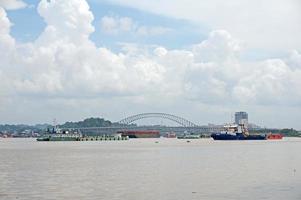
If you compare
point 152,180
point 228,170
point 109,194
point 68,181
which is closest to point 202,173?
point 228,170

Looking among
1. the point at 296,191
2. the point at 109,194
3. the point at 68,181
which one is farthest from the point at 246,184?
the point at 68,181

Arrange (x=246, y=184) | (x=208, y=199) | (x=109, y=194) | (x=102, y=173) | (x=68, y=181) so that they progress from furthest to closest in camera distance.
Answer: (x=102, y=173) → (x=68, y=181) → (x=246, y=184) → (x=109, y=194) → (x=208, y=199)

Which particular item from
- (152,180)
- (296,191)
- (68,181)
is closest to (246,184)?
(296,191)

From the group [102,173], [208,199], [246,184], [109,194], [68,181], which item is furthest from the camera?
[102,173]

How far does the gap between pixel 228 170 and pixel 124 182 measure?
702 inches

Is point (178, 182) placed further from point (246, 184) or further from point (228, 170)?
point (228, 170)

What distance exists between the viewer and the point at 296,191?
139ft

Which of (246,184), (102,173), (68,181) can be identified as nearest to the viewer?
(246,184)

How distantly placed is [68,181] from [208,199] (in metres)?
16.9

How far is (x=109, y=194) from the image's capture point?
41531 mm

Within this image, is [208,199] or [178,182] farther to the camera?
[178,182]

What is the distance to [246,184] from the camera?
47562 millimetres

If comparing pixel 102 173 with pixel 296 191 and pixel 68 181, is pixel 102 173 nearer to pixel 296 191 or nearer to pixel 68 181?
pixel 68 181

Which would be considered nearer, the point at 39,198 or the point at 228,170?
the point at 39,198
